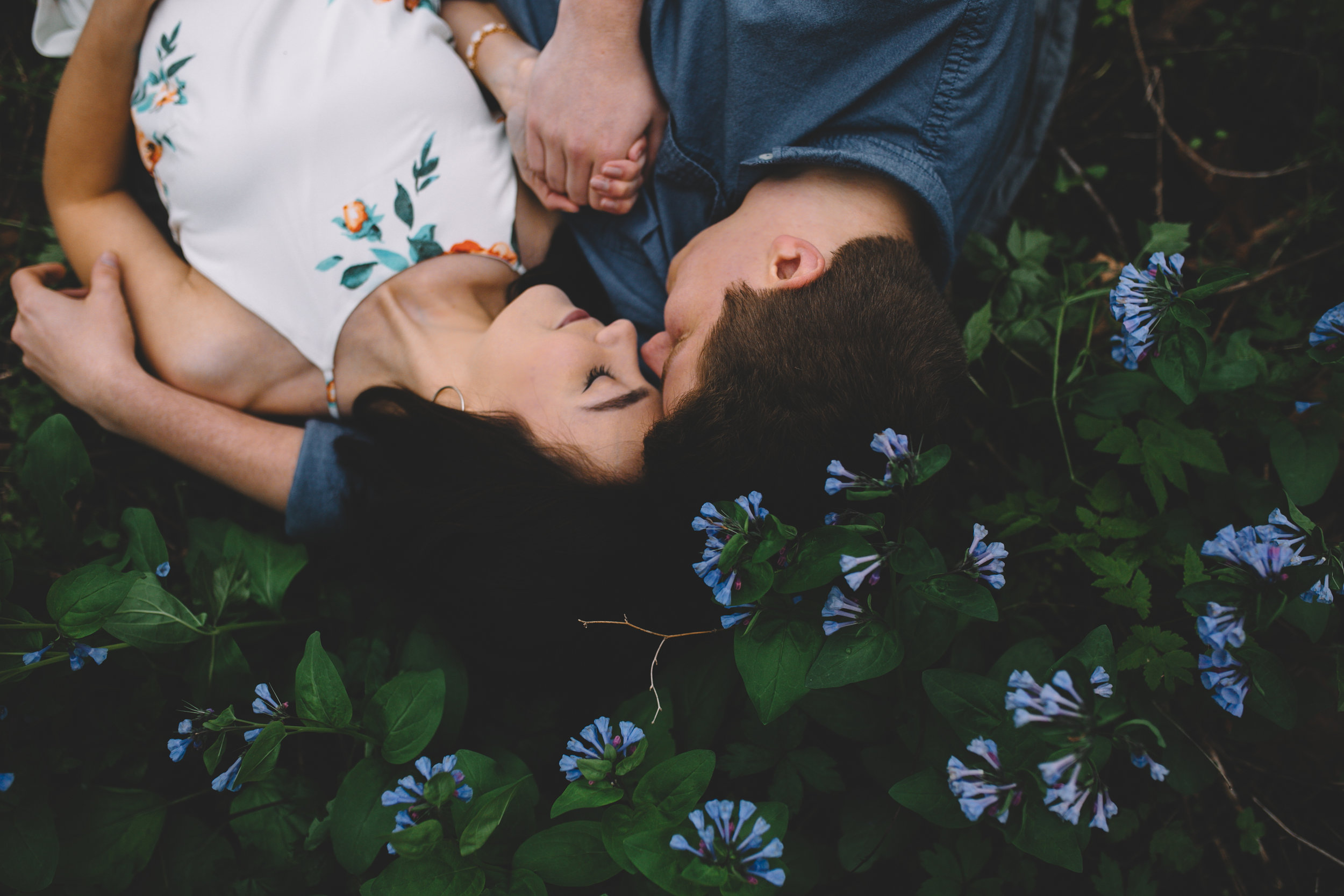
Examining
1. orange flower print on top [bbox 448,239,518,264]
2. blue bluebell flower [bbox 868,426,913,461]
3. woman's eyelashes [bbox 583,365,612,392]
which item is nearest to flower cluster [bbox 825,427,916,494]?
blue bluebell flower [bbox 868,426,913,461]

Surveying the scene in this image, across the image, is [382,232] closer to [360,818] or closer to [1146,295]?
[360,818]

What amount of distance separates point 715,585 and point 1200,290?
2.78 ft

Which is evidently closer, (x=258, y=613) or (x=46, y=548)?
(x=258, y=613)

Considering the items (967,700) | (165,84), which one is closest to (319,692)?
(967,700)

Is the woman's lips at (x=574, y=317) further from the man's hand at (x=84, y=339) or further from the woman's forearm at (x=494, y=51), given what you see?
the man's hand at (x=84, y=339)

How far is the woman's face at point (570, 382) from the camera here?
152 centimetres

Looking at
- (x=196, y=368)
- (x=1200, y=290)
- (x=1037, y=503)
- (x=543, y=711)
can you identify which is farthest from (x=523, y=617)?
(x=1200, y=290)

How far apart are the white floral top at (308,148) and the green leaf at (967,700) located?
5.07 ft

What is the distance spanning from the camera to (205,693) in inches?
60.1

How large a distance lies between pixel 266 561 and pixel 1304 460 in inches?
88.3

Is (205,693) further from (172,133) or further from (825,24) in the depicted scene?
(825,24)

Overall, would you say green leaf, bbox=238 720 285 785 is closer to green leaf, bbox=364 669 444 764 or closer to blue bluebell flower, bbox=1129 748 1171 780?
green leaf, bbox=364 669 444 764

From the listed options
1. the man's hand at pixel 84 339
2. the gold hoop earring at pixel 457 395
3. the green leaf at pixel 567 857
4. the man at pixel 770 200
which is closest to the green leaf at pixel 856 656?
the man at pixel 770 200

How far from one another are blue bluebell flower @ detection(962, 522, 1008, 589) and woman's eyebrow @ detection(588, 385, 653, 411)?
2.43 feet
